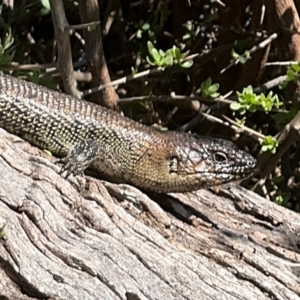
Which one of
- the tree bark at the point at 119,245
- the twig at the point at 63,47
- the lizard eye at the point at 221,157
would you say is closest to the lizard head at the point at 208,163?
the lizard eye at the point at 221,157

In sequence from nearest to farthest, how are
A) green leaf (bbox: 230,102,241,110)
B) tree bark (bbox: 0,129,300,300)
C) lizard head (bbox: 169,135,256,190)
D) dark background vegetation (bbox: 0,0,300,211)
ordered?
tree bark (bbox: 0,129,300,300) < lizard head (bbox: 169,135,256,190) < green leaf (bbox: 230,102,241,110) < dark background vegetation (bbox: 0,0,300,211)

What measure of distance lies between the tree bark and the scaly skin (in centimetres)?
24

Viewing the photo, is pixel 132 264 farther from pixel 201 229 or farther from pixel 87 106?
pixel 87 106

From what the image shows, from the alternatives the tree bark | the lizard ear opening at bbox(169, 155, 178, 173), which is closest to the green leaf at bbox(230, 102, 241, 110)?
the lizard ear opening at bbox(169, 155, 178, 173)

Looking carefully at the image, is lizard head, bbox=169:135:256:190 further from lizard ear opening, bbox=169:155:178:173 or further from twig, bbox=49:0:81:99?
twig, bbox=49:0:81:99

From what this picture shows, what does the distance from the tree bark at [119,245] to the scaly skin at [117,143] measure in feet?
0.78

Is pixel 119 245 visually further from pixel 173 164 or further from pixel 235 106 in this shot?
pixel 235 106

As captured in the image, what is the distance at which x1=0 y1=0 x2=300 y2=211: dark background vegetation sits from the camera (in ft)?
15.4

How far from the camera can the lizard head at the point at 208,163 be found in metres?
4.19

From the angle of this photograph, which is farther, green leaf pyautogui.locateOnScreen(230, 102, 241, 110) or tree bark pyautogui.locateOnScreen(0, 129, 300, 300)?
green leaf pyautogui.locateOnScreen(230, 102, 241, 110)

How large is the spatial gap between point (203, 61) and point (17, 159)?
209cm

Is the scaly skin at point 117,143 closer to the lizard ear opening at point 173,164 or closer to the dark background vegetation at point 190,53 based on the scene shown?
the lizard ear opening at point 173,164

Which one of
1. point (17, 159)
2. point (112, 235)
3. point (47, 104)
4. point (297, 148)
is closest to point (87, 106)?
point (47, 104)

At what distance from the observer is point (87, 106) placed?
444 cm
